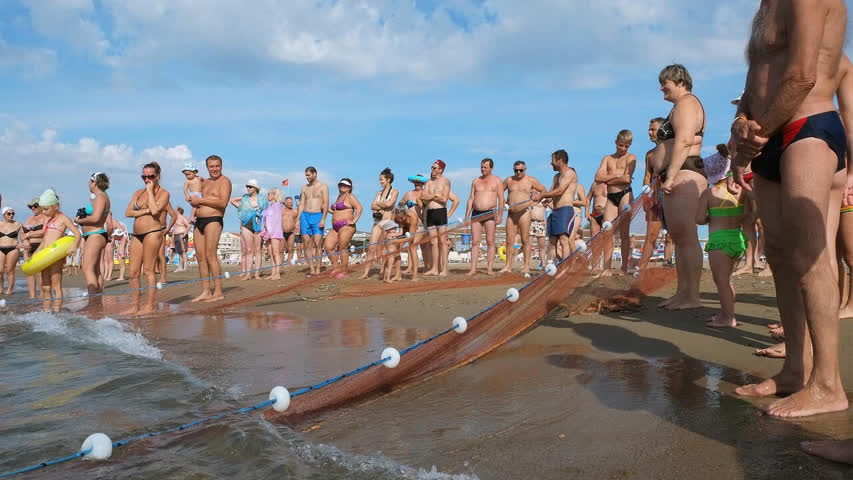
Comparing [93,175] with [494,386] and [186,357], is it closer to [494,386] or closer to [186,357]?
[186,357]

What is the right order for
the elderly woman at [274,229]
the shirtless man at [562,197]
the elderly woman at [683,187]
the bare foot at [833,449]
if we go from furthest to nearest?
the elderly woman at [274,229]
the shirtless man at [562,197]
the elderly woman at [683,187]
the bare foot at [833,449]

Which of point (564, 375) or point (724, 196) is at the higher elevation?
point (724, 196)

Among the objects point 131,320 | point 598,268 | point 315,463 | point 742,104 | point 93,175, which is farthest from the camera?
point 93,175

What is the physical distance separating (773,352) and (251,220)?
35.6ft

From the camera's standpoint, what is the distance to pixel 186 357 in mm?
4852

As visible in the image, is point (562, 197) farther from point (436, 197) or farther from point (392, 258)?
point (392, 258)

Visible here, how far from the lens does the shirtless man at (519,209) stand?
33.3 feet

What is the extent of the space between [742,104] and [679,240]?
2.53 meters

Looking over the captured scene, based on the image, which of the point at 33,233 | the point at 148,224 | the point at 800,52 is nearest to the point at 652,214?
the point at 800,52

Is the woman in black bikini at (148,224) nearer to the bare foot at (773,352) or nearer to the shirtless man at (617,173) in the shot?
the shirtless man at (617,173)

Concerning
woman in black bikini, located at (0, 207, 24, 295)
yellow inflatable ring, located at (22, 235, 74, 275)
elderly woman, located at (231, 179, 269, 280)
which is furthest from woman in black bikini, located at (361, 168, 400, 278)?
woman in black bikini, located at (0, 207, 24, 295)

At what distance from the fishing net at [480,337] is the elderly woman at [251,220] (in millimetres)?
8855

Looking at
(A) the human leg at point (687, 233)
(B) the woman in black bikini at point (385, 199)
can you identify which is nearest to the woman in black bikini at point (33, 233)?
(B) the woman in black bikini at point (385, 199)

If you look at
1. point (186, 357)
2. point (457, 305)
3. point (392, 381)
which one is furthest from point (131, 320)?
point (392, 381)
